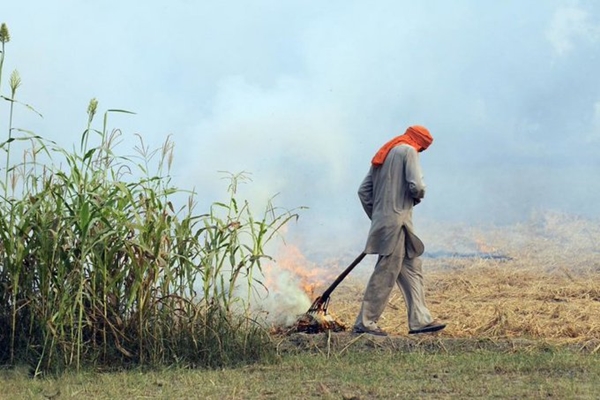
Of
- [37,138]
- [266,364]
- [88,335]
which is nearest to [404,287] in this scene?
[266,364]

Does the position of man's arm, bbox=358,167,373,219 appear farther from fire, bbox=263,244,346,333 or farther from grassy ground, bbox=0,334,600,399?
grassy ground, bbox=0,334,600,399

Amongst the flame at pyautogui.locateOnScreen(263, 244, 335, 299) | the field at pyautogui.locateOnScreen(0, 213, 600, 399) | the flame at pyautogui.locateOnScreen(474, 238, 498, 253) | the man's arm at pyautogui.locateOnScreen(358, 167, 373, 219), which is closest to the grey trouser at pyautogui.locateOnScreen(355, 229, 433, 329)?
the field at pyautogui.locateOnScreen(0, 213, 600, 399)

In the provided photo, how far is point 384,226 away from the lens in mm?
9211

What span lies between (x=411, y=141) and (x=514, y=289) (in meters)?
4.04

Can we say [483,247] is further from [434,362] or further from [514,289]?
[434,362]

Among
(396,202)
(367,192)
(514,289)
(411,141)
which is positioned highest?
(411,141)

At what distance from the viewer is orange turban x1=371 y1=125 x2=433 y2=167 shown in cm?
941

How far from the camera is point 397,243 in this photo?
30.2 feet

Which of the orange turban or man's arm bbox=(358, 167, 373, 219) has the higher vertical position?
the orange turban

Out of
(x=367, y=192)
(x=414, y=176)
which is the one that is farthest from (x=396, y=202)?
(x=367, y=192)

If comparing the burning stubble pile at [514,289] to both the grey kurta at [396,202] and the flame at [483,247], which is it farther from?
the grey kurta at [396,202]

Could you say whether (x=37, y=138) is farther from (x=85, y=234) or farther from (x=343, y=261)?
(x=343, y=261)

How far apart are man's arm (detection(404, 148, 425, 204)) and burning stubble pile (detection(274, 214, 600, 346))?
56.2 inches

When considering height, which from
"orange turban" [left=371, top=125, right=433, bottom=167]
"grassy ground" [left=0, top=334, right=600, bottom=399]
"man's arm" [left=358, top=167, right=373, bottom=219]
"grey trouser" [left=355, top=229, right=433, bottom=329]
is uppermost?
"orange turban" [left=371, top=125, right=433, bottom=167]
